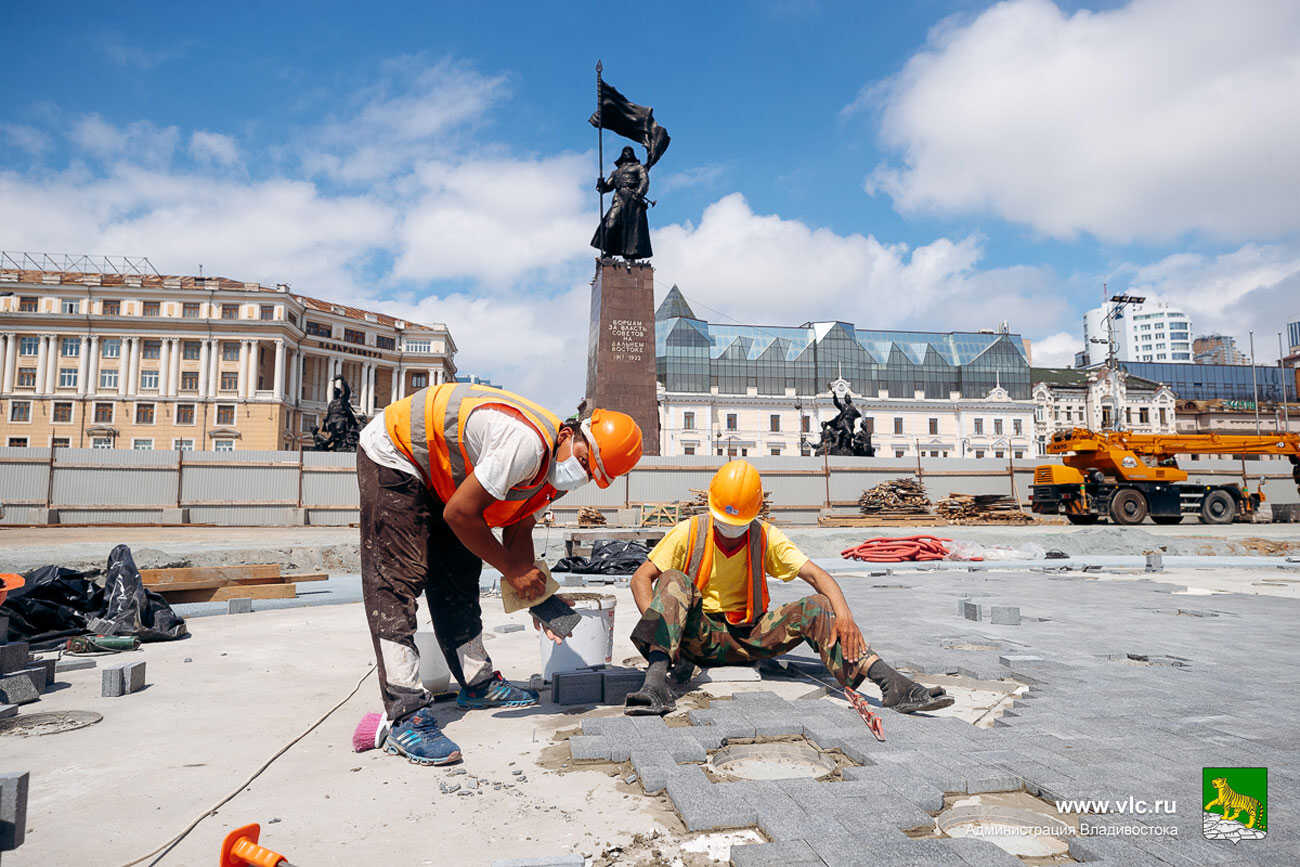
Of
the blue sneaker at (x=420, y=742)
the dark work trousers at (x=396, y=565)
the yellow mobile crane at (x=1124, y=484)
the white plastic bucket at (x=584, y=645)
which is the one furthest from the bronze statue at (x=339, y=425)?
the blue sneaker at (x=420, y=742)

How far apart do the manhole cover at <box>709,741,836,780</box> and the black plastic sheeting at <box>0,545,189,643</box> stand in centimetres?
466

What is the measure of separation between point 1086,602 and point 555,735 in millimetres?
6463

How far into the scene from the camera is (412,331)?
70188 millimetres

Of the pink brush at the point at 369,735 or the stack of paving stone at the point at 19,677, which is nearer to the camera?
the pink brush at the point at 369,735

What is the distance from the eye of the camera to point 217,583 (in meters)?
7.18

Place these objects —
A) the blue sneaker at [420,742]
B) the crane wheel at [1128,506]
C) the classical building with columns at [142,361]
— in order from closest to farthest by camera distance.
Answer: the blue sneaker at [420,742] → the crane wheel at [1128,506] → the classical building with columns at [142,361]

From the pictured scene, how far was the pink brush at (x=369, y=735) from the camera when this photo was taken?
293cm

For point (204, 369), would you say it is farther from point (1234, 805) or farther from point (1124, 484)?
point (1234, 805)

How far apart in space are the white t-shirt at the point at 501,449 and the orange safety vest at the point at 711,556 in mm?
1090

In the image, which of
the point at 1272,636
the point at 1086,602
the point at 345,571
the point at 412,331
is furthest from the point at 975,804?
the point at 412,331

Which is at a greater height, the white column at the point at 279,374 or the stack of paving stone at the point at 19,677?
the white column at the point at 279,374

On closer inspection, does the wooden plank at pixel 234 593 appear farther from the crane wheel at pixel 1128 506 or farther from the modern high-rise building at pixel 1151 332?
the modern high-rise building at pixel 1151 332

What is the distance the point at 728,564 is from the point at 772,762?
3.97ft

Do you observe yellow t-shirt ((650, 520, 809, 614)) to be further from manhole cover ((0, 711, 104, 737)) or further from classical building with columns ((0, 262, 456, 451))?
classical building with columns ((0, 262, 456, 451))
